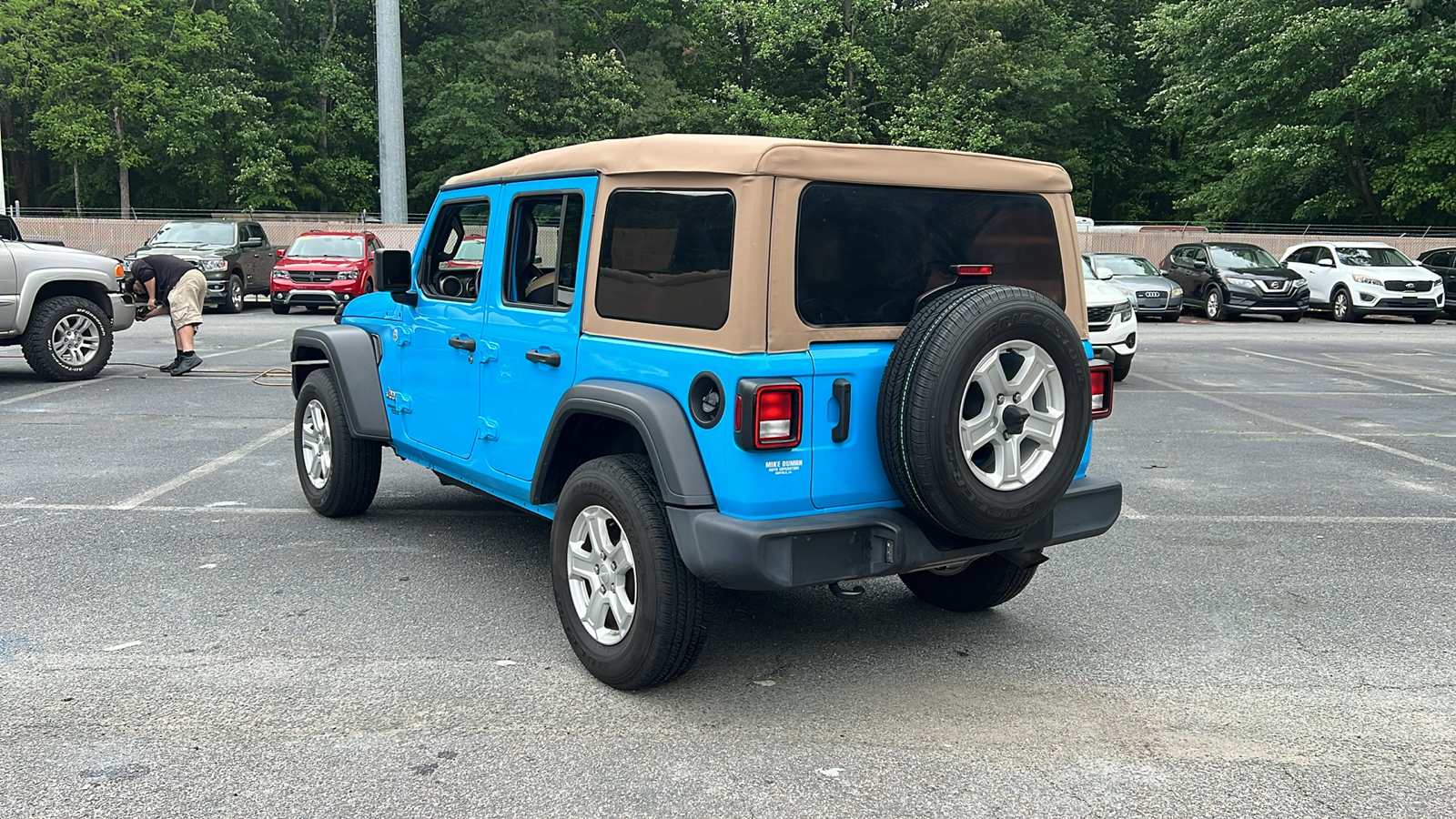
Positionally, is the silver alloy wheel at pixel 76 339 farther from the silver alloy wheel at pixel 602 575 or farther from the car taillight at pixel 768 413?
the car taillight at pixel 768 413

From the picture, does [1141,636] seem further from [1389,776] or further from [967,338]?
[967,338]

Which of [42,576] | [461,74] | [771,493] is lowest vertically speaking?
[42,576]

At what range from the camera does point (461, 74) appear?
44500 millimetres

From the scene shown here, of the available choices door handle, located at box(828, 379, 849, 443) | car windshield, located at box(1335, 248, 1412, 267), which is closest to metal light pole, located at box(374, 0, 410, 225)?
car windshield, located at box(1335, 248, 1412, 267)

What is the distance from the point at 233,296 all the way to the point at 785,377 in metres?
22.5

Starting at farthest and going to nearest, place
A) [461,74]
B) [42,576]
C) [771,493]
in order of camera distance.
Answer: [461,74] < [42,576] < [771,493]

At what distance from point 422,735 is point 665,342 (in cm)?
149

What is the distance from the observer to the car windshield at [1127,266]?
72.7ft

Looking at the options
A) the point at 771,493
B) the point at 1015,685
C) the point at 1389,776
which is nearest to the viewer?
A: the point at 1389,776

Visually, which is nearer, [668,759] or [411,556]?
[668,759]

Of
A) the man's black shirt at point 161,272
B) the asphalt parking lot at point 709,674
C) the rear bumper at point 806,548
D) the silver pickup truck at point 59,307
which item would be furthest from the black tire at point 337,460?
the man's black shirt at point 161,272

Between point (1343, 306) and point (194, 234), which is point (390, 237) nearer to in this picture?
point (194, 234)

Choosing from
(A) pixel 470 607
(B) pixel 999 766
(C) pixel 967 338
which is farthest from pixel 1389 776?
(A) pixel 470 607

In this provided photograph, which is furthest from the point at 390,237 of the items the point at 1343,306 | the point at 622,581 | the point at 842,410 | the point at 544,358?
the point at 842,410
